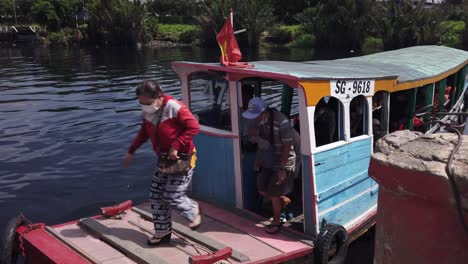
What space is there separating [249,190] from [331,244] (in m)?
1.45

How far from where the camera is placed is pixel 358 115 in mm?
7363

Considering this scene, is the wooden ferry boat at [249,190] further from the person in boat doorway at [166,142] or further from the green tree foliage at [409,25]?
the green tree foliage at [409,25]

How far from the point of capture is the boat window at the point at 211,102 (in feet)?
22.4

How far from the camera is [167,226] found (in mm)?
5793

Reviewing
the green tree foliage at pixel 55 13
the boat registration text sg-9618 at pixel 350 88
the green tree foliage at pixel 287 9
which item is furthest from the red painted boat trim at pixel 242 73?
the green tree foliage at pixel 55 13

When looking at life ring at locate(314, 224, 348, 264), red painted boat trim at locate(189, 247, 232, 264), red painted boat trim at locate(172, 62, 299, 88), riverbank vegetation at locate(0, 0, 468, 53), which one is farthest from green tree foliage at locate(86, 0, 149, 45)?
red painted boat trim at locate(189, 247, 232, 264)

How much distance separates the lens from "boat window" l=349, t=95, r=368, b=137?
725 cm

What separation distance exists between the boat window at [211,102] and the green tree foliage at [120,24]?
180ft

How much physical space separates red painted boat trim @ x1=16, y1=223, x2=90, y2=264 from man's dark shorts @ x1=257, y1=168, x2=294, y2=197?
240 centimetres

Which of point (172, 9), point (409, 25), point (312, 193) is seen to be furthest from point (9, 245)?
point (172, 9)

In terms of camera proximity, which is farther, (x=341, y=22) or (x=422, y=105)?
(x=341, y=22)

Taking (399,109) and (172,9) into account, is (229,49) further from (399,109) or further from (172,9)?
(172,9)

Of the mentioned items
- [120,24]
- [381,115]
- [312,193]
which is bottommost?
[312,193]

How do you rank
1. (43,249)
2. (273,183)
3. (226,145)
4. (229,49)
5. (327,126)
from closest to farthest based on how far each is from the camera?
(43,249) < (273,183) < (229,49) < (226,145) < (327,126)
